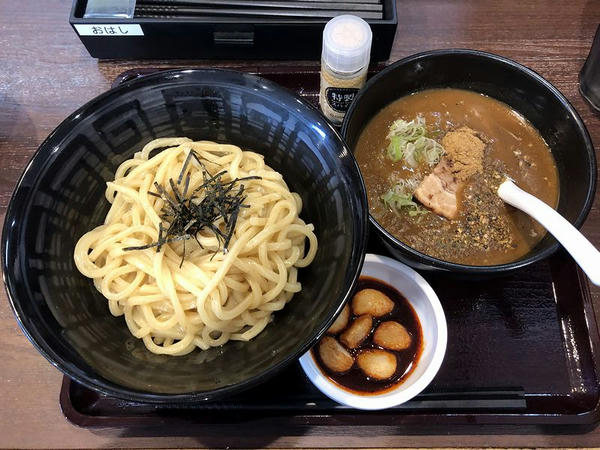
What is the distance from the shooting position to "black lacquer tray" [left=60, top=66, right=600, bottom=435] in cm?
158

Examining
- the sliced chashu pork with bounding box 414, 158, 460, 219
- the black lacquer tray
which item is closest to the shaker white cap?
the sliced chashu pork with bounding box 414, 158, 460, 219

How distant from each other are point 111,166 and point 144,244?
324 mm

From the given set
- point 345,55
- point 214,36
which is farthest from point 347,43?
point 214,36

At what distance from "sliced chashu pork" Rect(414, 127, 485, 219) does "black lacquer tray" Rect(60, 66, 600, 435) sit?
26 centimetres

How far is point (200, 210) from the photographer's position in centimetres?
146

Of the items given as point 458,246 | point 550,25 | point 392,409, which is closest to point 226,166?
point 458,246

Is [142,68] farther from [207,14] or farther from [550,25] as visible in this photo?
[550,25]

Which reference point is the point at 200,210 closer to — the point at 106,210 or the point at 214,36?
the point at 106,210

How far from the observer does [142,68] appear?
221 centimetres

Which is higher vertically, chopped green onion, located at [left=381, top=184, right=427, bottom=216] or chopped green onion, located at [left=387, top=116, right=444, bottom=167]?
chopped green onion, located at [left=387, top=116, right=444, bottom=167]

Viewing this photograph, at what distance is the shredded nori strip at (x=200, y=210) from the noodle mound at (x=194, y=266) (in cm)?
2

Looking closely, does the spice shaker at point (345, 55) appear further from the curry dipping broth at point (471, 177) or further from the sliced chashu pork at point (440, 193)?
the sliced chashu pork at point (440, 193)

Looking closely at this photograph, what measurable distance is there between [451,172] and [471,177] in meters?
0.08

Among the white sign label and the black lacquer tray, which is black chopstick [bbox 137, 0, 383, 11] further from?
the black lacquer tray
